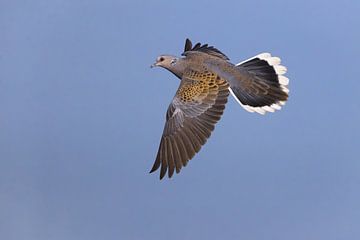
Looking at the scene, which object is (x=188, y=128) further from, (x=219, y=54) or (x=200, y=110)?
(x=219, y=54)

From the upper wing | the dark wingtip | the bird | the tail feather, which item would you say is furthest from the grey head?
the dark wingtip

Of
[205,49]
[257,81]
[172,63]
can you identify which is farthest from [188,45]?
[257,81]

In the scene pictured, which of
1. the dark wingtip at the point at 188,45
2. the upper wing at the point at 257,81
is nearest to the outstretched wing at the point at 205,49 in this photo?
the dark wingtip at the point at 188,45

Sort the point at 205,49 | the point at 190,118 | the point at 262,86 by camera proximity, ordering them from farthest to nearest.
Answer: the point at 205,49
the point at 262,86
the point at 190,118

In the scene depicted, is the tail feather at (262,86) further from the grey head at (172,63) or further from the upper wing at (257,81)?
the grey head at (172,63)

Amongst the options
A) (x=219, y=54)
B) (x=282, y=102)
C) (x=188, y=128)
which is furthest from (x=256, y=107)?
(x=219, y=54)

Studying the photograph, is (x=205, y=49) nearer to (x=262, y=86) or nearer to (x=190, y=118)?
(x=262, y=86)

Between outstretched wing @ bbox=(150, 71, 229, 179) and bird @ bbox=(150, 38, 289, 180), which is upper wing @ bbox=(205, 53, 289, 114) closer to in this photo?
bird @ bbox=(150, 38, 289, 180)
